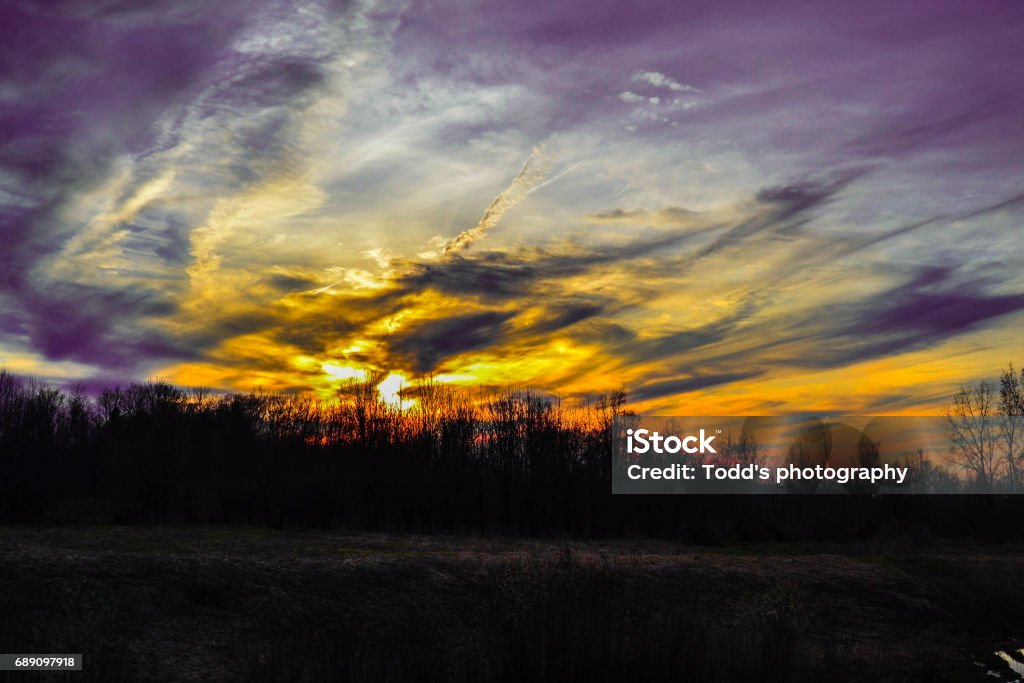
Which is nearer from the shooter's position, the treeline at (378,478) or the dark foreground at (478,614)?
the dark foreground at (478,614)

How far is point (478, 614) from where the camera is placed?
1756 cm

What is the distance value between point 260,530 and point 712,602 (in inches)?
1295

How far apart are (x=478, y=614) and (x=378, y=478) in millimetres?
54004

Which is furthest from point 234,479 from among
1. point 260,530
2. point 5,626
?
point 5,626

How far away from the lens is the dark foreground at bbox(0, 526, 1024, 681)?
38.3 ft

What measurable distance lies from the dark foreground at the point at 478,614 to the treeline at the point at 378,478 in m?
18.4

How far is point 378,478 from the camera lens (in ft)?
230

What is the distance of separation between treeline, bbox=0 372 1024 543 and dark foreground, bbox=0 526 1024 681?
18.4 meters

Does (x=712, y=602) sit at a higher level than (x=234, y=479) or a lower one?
lower

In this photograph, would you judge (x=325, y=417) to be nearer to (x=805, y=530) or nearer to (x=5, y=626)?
(x=805, y=530)

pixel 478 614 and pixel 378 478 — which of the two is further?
pixel 378 478

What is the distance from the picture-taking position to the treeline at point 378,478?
59188 mm

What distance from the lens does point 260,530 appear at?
5019 centimetres

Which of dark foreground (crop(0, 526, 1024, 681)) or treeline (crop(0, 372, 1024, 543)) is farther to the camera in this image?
treeline (crop(0, 372, 1024, 543))
